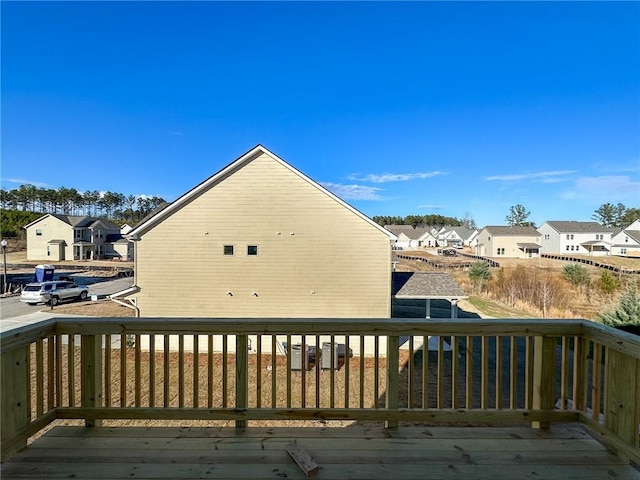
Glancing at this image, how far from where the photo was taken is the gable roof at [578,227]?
128 ft

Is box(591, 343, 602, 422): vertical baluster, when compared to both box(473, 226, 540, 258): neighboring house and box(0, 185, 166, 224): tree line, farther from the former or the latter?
box(0, 185, 166, 224): tree line

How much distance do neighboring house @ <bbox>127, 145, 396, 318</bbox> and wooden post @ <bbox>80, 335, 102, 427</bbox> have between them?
8145mm

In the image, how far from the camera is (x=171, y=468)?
2.03 meters

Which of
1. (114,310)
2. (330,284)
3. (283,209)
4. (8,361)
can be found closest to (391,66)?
(283,209)

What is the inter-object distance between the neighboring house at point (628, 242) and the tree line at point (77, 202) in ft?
204

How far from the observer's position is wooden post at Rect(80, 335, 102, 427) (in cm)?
252

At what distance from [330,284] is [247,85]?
8.42 m

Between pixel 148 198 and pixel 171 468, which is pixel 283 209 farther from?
pixel 148 198

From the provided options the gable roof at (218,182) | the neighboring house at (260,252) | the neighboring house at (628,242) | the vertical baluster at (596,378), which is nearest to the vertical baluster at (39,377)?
the vertical baluster at (596,378)

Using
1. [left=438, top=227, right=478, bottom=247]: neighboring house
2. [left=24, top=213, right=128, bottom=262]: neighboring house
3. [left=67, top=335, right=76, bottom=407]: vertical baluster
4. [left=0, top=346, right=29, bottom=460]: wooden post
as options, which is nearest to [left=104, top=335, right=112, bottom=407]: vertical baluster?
[left=67, top=335, right=76, bottom=407]: vertical baluster

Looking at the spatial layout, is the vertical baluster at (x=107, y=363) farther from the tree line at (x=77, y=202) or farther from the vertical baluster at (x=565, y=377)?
the tree line at (x=77, y=202)

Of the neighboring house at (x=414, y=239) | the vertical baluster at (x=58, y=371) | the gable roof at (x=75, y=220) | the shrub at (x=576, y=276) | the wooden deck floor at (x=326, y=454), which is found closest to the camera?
the wooden deck floor at (x=326, y=454)

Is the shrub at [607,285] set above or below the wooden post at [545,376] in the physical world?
below

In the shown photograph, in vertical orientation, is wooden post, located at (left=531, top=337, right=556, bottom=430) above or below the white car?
above
